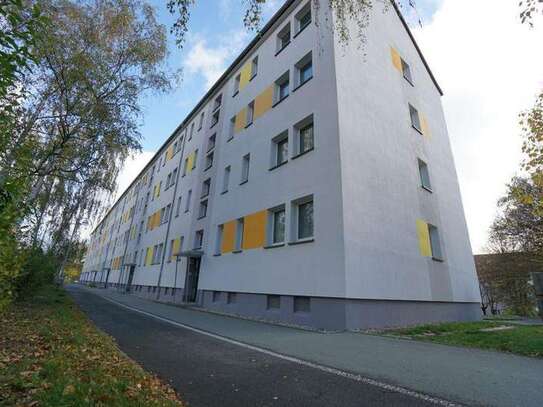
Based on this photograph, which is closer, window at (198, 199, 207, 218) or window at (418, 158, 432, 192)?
window at (418, 158, 432, 192)

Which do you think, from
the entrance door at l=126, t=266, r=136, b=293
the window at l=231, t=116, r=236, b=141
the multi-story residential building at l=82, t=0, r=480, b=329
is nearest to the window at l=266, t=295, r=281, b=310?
the multi-story residential building at l=82, t=0, r=480, b=329

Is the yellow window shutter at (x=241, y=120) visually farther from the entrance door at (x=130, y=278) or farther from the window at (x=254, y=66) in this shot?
the entrance door at (x=130, y=278)

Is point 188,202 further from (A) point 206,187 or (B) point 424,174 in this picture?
(B) point 424,174

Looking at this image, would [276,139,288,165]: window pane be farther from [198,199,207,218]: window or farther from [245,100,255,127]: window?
[198,199,207,218]: window

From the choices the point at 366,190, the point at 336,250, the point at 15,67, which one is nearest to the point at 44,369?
the point at 15,67

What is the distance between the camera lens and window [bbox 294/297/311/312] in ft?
33.1

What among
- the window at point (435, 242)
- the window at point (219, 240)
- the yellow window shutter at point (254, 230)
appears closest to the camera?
the yellow window shutter at point (254, 230)

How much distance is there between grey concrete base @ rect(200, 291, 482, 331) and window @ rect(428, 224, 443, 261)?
215 cm

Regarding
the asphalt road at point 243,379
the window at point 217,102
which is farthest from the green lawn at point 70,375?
the window at point 217,102

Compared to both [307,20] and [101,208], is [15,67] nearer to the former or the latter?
[307,20]

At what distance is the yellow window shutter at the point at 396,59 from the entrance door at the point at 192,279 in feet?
54.5

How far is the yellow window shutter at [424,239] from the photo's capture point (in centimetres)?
1253

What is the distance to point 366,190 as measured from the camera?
10.8 metres

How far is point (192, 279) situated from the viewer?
64.3 ft
